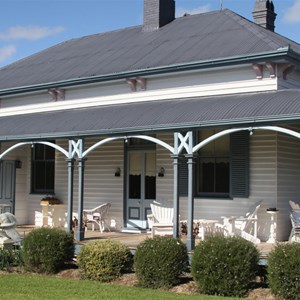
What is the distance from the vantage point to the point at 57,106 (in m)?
17.6

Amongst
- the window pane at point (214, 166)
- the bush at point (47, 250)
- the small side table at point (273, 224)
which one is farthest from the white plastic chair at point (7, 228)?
the small side table at point (273, 224)

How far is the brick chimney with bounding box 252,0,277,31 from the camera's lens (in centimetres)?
1916

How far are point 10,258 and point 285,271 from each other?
6030 millimetres

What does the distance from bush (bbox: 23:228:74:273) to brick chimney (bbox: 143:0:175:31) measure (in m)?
9.05

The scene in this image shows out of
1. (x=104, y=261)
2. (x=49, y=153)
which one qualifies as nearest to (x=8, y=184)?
(x=49, y=153)

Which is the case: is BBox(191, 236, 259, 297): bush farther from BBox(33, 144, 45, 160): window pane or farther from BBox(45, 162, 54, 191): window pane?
BBox(33, 144, 45, 160): window pane

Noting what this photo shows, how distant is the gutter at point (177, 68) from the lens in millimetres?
12961

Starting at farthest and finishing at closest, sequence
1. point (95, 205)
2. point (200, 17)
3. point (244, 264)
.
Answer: point (200, 17) < point (95, 205) < point (244, 264)

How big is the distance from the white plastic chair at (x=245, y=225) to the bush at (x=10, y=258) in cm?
451

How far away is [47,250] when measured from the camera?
1196 centimetres

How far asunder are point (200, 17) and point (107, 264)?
32.6 ft

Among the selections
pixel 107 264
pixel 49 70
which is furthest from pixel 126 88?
pixel 107 264

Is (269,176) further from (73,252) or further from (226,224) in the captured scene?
(73,252)

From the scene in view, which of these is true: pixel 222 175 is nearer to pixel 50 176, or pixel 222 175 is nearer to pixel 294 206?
pixel 294 206
